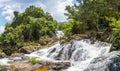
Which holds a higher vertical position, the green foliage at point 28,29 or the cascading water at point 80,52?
the green foliage at point 28,29

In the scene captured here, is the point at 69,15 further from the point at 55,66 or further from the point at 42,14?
the point at 42,14

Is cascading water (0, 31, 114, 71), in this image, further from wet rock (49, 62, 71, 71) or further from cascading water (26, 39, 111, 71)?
wet rock (49, 62, 71, 71)

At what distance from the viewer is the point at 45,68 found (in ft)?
78.5

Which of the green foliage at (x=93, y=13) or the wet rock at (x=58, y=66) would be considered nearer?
the wet rock at (x=58, y=66)

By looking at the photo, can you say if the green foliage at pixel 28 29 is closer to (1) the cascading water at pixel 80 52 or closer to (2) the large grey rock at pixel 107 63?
(1) the cascading water at pixel 80 52

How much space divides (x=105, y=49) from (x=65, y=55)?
183 inches

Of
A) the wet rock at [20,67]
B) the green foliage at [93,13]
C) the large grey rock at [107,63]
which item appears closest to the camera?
the large grey rock at [107,63]

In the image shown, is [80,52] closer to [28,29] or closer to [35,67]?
[35,67]

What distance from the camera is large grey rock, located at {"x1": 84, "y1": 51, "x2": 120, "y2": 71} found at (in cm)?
1990

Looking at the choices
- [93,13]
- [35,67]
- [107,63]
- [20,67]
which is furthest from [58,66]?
[93,13]

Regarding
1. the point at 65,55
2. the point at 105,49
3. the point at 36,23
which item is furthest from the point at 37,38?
the point at 105,49

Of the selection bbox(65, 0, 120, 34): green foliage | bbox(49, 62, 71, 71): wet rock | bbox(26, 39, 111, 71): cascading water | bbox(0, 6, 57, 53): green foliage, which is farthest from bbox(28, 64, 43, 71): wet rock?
bbox(0, 6, 57, 53): green foliage

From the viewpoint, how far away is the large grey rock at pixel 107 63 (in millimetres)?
19903

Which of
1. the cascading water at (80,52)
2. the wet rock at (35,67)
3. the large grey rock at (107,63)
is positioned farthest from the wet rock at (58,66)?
the large grey rock at (107,63)
